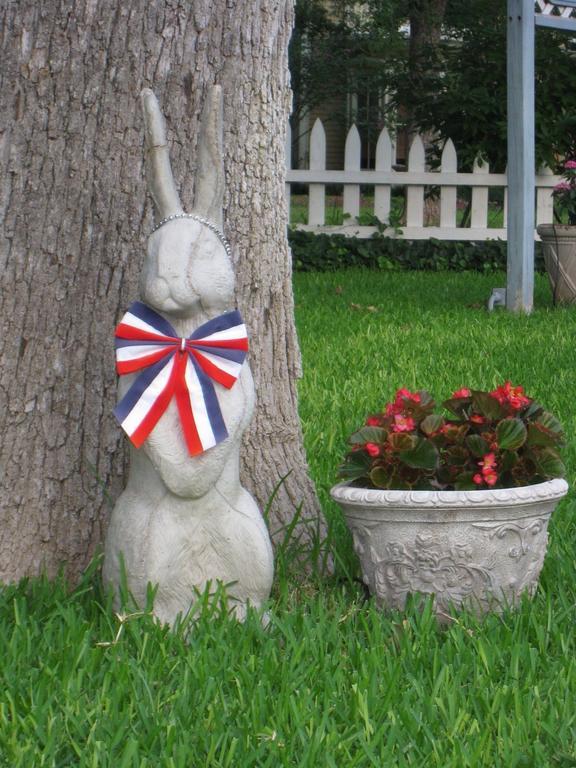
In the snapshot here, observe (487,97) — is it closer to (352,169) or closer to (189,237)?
(352,169)

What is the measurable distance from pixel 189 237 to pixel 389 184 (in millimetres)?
8872

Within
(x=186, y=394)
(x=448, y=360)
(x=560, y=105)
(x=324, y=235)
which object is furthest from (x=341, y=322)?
(x=560, y=105)

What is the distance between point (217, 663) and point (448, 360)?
3.78 metres

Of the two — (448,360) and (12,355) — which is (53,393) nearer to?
(12,355)

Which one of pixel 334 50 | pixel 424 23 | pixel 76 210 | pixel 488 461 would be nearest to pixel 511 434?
pixel 488 461

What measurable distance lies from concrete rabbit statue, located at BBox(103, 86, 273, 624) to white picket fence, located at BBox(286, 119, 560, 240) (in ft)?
28.3

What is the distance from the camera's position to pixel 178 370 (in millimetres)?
2508

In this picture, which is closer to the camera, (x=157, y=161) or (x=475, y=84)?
(x=157, y=161)

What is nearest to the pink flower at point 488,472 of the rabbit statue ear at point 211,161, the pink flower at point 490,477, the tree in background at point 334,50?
the pink flower at point 490,477

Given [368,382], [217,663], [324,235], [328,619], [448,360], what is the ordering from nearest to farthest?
1. [217,663]
2. [328,619]
3. [368,382]
4. [448,360]
5. [324,235]

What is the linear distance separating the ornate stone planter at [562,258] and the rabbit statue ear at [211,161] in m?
6.46

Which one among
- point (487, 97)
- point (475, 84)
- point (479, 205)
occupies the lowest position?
point (479, 205)

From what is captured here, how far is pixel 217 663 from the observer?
2445mm

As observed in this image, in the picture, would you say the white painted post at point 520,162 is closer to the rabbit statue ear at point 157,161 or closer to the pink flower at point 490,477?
the pink flower at point 490,477
